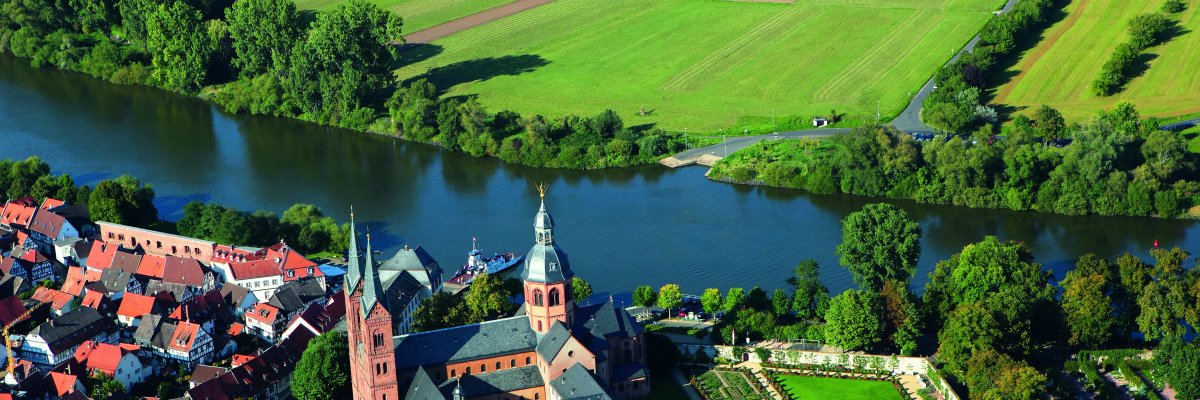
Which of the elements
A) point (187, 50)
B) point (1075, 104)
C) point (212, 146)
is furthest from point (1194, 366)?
point (187, 50)

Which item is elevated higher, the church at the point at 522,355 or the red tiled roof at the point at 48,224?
the church at the point at 522,355

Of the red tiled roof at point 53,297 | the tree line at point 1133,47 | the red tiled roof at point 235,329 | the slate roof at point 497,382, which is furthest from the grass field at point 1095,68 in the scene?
the red tiled roof at point 53,297

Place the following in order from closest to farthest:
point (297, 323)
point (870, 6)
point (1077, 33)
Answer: point (297, 323)
point (1077, 33)
point (870, 6)

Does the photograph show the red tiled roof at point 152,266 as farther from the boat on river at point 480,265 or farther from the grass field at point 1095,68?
the grass field at point 1095,68

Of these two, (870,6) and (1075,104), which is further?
(870,6)

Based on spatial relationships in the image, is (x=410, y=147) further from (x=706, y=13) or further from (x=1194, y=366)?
(x=1194, y=366)

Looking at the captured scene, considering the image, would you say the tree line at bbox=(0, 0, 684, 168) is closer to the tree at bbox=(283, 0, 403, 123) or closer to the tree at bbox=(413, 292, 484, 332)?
the tree at bbox=(283, 0, 403, 123)
